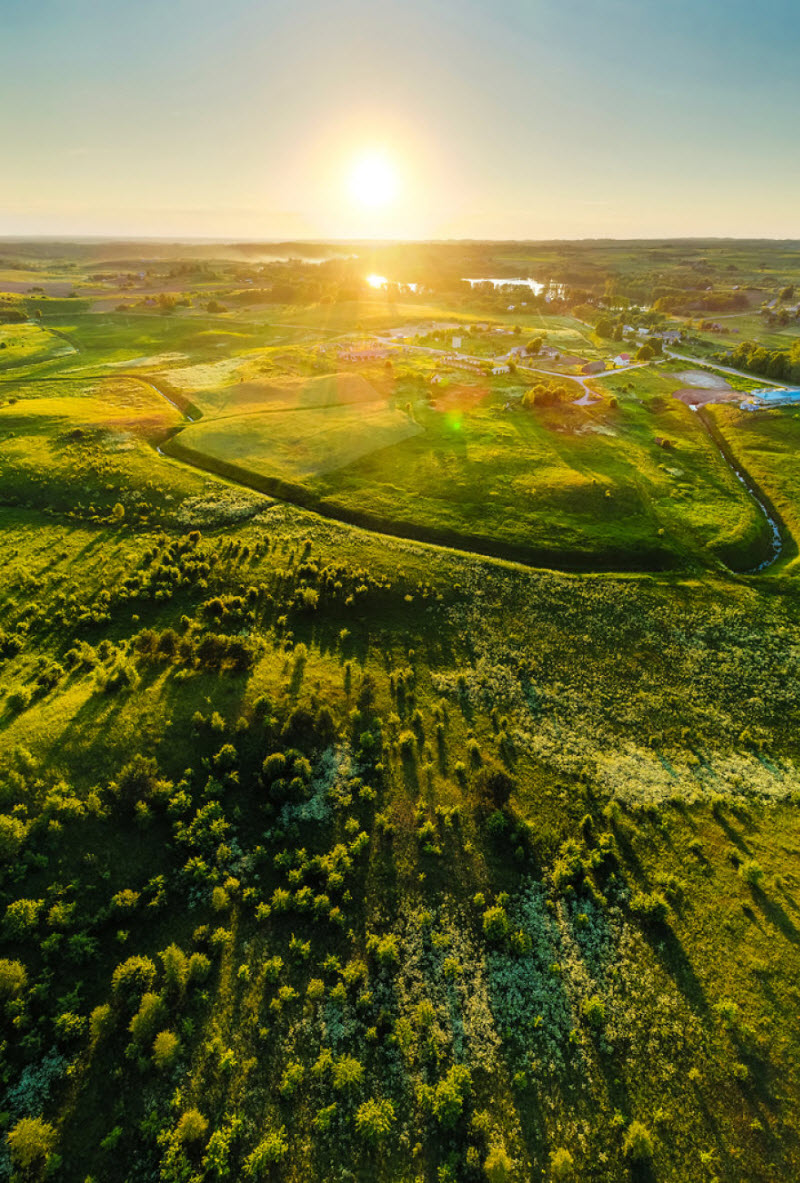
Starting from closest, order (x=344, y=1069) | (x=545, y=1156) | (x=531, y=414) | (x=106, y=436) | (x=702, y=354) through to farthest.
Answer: (x=545, y=1156), (x=344, y=1069), (x=106, y=436), (x=531, y=414), (x=702, y=354)

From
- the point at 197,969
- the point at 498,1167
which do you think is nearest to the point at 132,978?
the point at 197,969

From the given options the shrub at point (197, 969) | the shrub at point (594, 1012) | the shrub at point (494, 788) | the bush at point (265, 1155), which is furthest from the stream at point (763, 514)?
the bush at point (265, 1155)

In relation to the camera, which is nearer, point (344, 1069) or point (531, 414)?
point (344, 1069)

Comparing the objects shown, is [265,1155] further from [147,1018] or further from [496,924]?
[496,924]

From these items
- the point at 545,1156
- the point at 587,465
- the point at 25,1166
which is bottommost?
the point at 545,1156

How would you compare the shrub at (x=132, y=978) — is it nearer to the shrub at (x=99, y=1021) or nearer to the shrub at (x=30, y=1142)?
the shrub at (x=99, y=1021)

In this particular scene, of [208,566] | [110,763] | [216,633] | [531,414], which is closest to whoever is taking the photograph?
[110,763]

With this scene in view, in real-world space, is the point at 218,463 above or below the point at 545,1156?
above

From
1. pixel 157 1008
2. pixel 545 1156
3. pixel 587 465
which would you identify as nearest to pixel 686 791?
pixel 545 1156

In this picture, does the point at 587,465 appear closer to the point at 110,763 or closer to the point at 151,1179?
the point at 110,763
